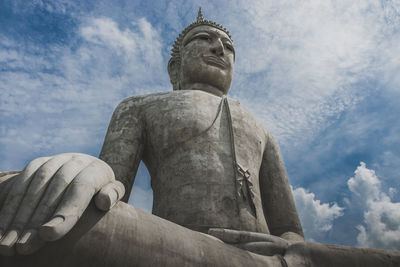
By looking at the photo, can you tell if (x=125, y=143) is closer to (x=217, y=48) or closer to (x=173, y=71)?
(x=217, y=48)

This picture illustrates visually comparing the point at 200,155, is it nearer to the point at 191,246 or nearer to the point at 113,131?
the point at 113,131

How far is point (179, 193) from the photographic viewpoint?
4.23m

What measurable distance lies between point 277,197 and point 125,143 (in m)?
2.41

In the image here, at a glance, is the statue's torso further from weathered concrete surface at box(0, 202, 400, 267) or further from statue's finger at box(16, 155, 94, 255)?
statue's finger at box(16, 155, 94, 255)

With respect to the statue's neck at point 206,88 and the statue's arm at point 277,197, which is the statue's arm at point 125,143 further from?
the statue's arm at point 277,197

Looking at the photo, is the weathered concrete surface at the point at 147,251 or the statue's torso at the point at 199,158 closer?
the weathered concrete surface at the point at 147,251

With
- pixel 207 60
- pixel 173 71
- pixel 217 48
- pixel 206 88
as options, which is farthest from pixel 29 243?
pixel 173 71

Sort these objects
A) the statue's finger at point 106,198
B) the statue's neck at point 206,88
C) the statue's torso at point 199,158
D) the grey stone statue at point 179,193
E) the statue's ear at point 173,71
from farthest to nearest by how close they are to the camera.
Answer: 1. the statue's ear at point 173,71
2. the statue's neck at point 206,88
3. the statue's torso at point 199,158
4. the statue's finger at point 106,198
5. the grey stone statue at point 179,193

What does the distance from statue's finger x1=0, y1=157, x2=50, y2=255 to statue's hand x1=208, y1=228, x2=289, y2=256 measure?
5.90ft

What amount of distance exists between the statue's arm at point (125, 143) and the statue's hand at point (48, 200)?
191cm

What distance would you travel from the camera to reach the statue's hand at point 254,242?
10.7 ft

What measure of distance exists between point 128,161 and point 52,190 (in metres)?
2.31

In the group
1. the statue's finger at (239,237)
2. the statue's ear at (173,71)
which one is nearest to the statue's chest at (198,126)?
the statue's finger at (239,237)

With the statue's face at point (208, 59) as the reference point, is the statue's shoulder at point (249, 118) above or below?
below
